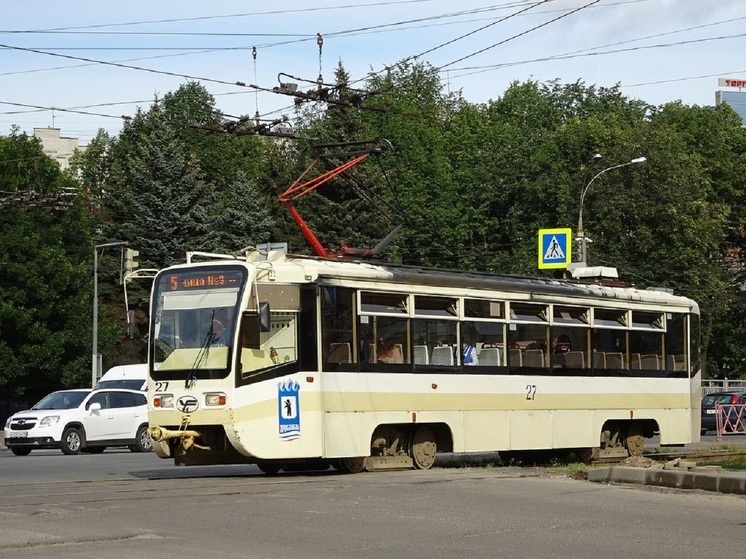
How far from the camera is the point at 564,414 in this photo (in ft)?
75.5

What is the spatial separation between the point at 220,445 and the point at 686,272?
43.6 m

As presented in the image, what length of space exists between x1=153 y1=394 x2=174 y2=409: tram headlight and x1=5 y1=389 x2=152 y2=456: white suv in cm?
1382

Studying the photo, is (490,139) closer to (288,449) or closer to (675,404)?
(675,404)

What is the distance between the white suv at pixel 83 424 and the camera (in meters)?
31.7

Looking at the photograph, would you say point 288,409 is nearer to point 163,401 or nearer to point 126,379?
point 163,401

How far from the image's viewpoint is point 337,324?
19078mm

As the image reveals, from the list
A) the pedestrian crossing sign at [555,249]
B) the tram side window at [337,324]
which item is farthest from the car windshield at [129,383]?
the tram side window at [337,324]

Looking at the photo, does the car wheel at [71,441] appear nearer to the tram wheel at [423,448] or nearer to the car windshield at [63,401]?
the car windshield at [63,401]

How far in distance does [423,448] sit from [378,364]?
1819 millimetres

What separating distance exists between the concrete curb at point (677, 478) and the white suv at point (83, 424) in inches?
654

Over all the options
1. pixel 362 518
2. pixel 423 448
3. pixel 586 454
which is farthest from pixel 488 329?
pixel 362 518

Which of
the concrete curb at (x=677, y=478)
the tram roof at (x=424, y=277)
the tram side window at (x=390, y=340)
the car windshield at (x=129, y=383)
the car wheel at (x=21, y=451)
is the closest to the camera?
the concrete curb at (x=677, y=478)

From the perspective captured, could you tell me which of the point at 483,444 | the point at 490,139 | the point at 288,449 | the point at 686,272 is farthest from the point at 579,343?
the point at 490,139

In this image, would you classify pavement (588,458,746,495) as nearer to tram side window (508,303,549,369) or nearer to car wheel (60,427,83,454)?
tram side window (508,303,549,369)
